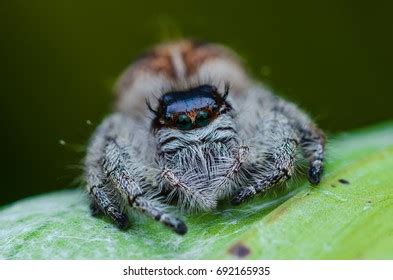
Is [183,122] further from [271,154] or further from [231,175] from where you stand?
[271,154]

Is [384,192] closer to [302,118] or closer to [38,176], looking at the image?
[302,118]

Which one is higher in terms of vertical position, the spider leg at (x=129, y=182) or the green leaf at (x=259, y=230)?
the spider leg at (x=129, y=182)

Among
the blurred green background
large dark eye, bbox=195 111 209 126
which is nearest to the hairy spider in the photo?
large dark eye, bbox=195 111 209 126

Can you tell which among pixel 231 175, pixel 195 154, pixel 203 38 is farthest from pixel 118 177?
pixel 203 38

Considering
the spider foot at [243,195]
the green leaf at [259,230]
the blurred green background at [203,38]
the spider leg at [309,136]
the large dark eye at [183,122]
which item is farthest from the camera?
the blurred green background at [203,38]

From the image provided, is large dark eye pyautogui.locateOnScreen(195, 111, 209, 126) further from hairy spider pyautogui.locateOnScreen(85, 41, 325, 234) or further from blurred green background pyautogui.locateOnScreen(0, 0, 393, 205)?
blurred green background pyautogui.locateOnScreen(0, 0, 393, 205)

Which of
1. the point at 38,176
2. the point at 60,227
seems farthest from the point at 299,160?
the point at 38,176

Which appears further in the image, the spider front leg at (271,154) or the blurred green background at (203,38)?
the blurred green background at (203,38)

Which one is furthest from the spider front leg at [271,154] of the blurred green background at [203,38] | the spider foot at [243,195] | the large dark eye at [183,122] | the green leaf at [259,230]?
the blurred green background at [203,38]

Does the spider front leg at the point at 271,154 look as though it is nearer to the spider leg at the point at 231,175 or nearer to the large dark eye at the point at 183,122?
the spider leg at the point at 231,175
